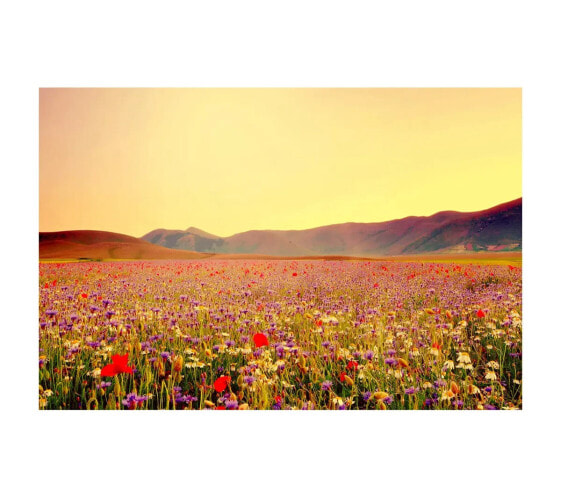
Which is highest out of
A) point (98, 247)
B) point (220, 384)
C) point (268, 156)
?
point (268, 156)

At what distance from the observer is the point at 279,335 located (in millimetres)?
3361

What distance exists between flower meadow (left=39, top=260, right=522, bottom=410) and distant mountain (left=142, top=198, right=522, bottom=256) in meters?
0.14

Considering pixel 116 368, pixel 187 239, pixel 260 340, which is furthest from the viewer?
pixel 187 239

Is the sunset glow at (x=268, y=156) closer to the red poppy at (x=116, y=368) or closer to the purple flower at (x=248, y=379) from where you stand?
the red poppy at (x=116, y=368)

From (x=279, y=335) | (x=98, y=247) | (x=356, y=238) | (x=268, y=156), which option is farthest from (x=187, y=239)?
(x=356, y=238)

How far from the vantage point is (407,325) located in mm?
3471

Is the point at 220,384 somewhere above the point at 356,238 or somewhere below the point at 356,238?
below

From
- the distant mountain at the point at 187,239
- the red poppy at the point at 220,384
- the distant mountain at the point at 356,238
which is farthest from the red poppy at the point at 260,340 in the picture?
the distant mountain at the point at 187,239

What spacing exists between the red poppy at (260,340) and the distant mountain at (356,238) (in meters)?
0.74

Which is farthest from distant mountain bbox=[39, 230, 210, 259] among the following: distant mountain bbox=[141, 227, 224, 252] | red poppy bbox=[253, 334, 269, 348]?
red poppy bbox=[253, 334, 269, 348]

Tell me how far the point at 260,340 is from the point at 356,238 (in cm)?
123

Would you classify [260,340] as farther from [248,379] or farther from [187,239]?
[187,239]
